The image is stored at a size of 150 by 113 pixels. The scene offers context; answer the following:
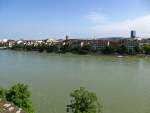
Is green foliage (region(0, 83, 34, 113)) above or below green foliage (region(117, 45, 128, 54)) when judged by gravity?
above

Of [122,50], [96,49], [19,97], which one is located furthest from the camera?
[96,49]

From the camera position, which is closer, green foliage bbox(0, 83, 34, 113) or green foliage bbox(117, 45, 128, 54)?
green foliage bbox(0, 83, 34, 113)

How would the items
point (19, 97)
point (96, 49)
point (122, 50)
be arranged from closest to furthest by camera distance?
point (19, 97) → point (122, 50) → point (96, 49)

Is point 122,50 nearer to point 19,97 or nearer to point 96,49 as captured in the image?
point 96,49

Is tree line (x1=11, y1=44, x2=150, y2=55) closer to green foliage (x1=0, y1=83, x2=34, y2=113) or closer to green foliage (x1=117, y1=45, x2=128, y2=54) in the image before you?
green foliage (x1=117, y1=45, x2=128, y2=54)

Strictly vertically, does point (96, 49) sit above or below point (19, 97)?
below

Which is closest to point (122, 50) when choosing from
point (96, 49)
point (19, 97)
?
point (96, 49)

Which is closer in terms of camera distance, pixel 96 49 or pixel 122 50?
pixel 122 50

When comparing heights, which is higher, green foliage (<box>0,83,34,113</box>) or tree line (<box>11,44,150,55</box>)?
green foliage (<box>0,83,34,113</box>)

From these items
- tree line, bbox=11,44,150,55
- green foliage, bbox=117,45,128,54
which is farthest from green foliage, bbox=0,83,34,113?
green foliage, bbox=117,45,128,54

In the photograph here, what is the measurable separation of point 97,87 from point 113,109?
9.66 ft

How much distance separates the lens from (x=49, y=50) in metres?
37.0

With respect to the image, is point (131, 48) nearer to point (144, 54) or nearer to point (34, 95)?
point (144, 54)

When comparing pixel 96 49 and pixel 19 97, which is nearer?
pixel 19 97
